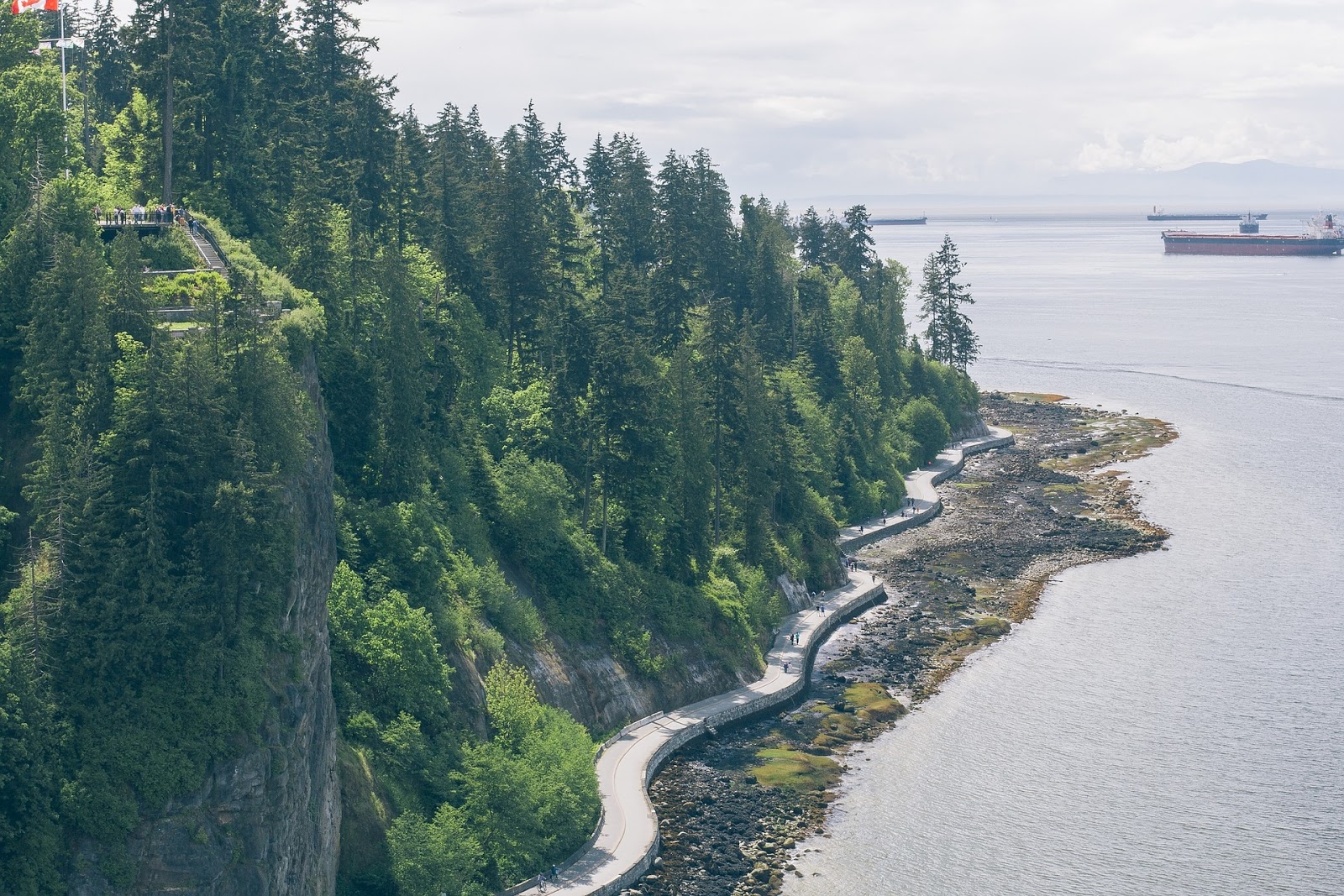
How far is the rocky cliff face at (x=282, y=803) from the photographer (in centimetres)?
4069

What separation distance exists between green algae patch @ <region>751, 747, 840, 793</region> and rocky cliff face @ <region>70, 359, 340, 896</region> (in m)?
24.6

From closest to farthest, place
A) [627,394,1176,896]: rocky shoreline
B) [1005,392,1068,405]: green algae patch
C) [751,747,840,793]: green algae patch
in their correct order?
1. [627,394,1176,896]: rocky shoreline
2. [751,747,840,793]: green algae patch
3. [1005,392,1068,405]: green algae patch

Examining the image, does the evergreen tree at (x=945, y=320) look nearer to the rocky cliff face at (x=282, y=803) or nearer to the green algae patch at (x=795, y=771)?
the green algae patch at (x=795, y=771)

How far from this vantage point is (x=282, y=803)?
143 ft

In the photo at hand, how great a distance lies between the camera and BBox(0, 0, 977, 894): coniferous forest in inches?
1667

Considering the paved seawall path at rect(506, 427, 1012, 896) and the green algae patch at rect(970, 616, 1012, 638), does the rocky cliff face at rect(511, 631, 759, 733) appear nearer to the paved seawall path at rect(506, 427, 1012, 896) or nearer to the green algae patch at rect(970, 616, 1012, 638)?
the paved seawall path at rect(506, 427, 1012, 896)

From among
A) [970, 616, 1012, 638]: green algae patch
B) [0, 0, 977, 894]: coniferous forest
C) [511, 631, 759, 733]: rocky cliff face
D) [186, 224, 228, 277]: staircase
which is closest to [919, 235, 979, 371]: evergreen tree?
[0, 0, 977, 894]: coniferous forest

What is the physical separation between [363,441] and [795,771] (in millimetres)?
26971

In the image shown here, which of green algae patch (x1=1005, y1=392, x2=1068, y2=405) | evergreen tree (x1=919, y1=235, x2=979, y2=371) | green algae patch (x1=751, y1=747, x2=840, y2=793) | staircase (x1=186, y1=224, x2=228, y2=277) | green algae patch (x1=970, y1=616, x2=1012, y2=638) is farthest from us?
green algae patch (x1=1005, y1=392, x2=1068, y2=405)

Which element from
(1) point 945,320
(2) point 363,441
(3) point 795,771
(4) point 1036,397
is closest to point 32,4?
(2) point 363,441

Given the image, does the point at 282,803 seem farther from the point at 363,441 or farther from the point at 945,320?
the point at 945,320

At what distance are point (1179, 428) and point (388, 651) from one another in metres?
123

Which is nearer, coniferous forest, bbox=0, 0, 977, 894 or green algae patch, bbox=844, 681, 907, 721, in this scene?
coniferous forest, bbox=0, 0, 977, 894

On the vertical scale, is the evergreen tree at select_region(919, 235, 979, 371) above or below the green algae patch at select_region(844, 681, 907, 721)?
above
